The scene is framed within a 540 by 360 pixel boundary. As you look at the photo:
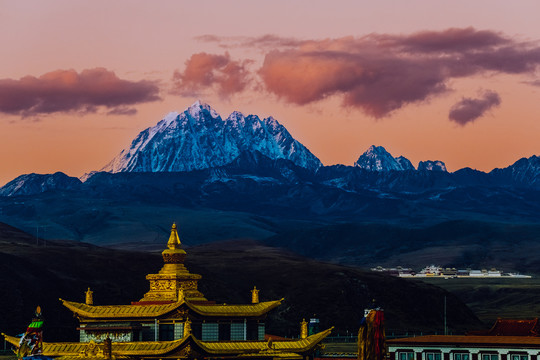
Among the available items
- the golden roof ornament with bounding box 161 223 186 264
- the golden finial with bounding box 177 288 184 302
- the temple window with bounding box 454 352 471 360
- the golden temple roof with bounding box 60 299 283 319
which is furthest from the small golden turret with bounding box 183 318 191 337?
the temple window with bounding box 454 352 471 360

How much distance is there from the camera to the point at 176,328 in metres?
70.4

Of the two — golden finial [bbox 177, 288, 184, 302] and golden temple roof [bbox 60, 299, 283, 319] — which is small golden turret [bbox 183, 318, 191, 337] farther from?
golden finial [bbox 177, 288, 184, 302]

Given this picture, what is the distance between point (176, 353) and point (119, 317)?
479 cm

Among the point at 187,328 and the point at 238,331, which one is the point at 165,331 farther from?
the point at 238,331

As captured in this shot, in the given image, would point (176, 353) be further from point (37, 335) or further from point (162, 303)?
point (37, 335)

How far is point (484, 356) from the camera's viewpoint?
10444 cm

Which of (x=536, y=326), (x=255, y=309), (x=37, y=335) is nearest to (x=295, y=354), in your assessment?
(x=255, y=309)

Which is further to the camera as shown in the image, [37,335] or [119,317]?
[119,317]

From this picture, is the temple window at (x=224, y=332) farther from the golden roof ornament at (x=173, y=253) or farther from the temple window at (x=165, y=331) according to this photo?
the golden roof ornament at (x=173, y=253)

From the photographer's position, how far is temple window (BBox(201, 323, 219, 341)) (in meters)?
71.2

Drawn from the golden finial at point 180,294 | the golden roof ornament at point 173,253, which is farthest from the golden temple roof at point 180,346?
the golden roof ornament at point 173,253

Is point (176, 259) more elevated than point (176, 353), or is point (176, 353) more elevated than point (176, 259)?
point (176, 259)

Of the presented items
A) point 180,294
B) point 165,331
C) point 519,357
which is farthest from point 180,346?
point 519,357

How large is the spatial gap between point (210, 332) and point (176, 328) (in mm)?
2070
